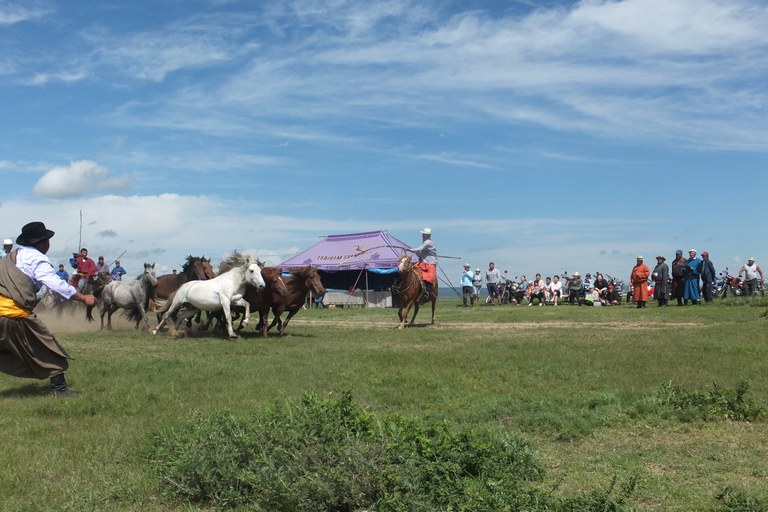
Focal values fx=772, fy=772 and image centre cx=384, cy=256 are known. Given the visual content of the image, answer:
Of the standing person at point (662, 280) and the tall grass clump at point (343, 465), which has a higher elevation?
the standing person at point (662, 280)

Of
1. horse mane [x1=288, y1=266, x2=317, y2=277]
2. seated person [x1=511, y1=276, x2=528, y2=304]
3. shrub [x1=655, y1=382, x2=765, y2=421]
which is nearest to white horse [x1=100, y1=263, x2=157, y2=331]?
horse mane [x1=288, y1=266, x2=317, y2=277]

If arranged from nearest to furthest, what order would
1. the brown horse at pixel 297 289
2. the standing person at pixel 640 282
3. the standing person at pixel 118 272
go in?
1. the brown horse at pixel 297 289
2. the standing person at pixel 118 272
3. the standing person at pixel 640 282

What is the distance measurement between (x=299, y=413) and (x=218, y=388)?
3870 mm

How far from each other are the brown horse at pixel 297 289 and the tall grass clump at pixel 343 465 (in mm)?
11350

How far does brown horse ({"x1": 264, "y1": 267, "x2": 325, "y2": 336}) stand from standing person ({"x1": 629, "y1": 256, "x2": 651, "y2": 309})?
14256mm

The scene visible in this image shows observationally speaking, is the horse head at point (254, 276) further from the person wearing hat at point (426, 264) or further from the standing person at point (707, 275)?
the standing person at point (707, 275)

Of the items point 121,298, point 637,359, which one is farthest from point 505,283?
point 637,359

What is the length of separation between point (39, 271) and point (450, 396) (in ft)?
17.2

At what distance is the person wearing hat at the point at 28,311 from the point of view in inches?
363

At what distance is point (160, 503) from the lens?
5.55 metres

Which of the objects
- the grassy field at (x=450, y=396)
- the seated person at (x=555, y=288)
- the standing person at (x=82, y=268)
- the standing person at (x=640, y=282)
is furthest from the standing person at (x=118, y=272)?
the seated person at (x=555, y=288)

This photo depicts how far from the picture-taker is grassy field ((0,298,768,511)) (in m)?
5.91

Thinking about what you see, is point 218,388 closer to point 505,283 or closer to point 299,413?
point 299,413

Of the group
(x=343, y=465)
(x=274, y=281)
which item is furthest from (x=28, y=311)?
(x=274, y=281)
